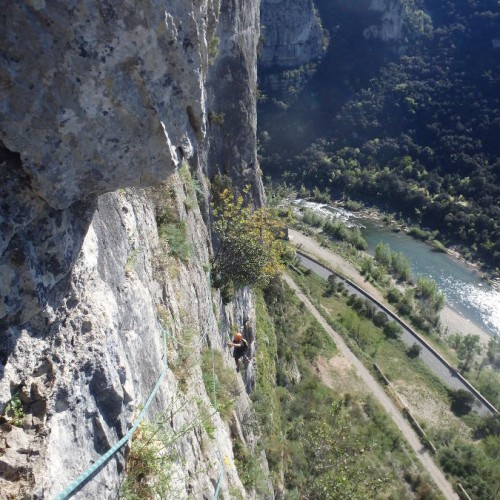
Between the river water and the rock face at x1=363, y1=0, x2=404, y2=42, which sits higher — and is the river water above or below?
below

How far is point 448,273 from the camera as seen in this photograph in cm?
5600

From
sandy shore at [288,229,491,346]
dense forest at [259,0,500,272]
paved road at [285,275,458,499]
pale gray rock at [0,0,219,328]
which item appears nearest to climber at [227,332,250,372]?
pale gray rock at [0,0,219,328]

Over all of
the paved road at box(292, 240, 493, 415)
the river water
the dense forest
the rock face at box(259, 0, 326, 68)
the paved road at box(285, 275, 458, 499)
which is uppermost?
the rock face at box(259, 0, 326, 68)

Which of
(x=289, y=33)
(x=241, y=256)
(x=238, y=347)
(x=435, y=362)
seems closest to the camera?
(x=238, y=347)

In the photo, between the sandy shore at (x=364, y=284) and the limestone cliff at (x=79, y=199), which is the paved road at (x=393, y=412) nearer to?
the sandy shore at (x=364, y=284)

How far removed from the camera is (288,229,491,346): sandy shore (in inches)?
1786

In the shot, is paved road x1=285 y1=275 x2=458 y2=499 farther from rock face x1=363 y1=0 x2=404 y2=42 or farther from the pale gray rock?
rock face x1=363 y1=0 x2=404 y2=42

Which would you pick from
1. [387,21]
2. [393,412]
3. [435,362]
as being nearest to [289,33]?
[387,21]

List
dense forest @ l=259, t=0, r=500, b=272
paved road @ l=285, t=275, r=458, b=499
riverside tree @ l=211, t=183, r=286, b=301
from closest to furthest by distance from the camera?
1. riverside tree @ l=211, t=183, r=286, b=301
2. paved road @ l=285, t=275, r=458, b=499
3. dense forest @ l=259, t=0, r=500, b=272

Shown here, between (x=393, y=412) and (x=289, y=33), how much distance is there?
83181 mm

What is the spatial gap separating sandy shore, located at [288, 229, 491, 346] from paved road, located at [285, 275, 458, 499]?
35.9ft

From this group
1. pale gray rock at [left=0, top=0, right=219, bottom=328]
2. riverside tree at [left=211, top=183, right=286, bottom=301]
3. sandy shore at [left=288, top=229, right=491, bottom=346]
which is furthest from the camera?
sandy shore at [left=288, top=229, right=491, bottom=346]

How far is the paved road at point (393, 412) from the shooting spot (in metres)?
25.3

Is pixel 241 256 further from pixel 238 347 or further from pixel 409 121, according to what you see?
pixel 409 121
